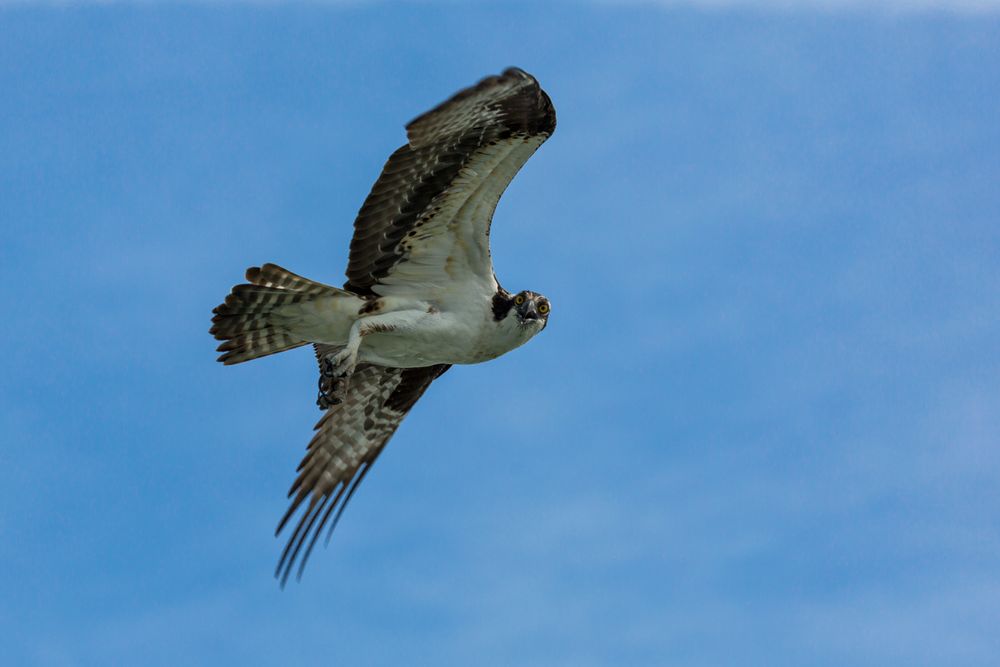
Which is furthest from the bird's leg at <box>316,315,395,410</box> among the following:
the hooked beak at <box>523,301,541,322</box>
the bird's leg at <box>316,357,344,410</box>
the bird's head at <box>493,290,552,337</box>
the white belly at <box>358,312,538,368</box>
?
the hooked beak at <box>523,301,541,322</box>

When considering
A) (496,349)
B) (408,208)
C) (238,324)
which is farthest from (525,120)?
(238,324)

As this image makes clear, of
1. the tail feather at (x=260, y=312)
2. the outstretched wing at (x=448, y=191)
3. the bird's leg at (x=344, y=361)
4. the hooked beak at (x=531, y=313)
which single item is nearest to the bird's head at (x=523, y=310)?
the hooked beak at (x=531, y=313)

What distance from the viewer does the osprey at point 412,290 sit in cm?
1216

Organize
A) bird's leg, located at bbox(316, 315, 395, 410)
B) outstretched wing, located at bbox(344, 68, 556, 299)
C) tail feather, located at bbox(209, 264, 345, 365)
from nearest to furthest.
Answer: outstretched wing, located at bbox(344, 68, 556, 299), tail feather, located at bbox(209, 264, 345, 365), bird's leg, located at bbox(316, 315, 395, 410)

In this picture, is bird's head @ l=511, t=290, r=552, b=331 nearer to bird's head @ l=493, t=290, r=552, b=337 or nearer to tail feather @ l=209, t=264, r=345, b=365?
bird's head @ l=493, t=290, r=552, b=337

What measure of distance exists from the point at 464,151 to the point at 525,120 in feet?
1.96

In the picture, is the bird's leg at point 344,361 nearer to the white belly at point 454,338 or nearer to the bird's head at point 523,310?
the white belly at point 454,338

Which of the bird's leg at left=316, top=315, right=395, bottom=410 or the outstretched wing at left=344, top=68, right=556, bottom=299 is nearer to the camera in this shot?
the outstretched wing at left=344, top=68, right=556, bottom=299

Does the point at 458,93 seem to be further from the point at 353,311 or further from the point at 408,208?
the point at 353,311

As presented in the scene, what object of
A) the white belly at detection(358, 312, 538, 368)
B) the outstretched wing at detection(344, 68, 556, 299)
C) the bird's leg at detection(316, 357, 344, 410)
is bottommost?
the bird's leg at detection(316, 357, 344, 410)

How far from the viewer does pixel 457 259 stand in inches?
509

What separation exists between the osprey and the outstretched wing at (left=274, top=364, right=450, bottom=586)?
0.42 m

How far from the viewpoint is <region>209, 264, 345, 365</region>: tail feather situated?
1258 centimetres

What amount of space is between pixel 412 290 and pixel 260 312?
1331mm
